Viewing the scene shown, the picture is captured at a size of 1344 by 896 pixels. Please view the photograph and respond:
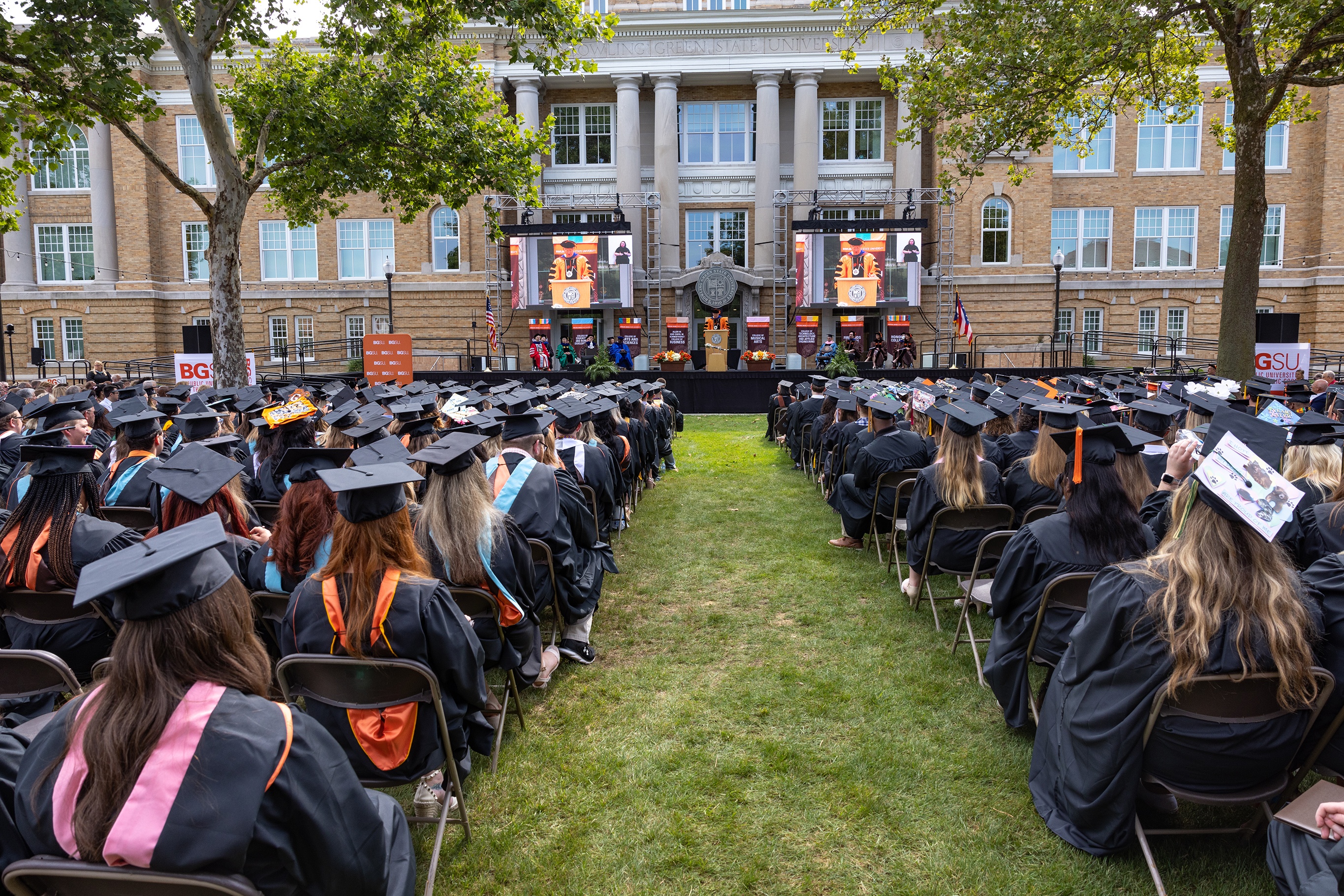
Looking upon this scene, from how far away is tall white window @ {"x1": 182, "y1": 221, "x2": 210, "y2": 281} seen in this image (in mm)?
31234

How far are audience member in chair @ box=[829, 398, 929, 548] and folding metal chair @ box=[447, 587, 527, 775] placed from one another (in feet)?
12.0

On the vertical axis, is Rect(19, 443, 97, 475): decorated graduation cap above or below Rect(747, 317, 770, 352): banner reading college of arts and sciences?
below

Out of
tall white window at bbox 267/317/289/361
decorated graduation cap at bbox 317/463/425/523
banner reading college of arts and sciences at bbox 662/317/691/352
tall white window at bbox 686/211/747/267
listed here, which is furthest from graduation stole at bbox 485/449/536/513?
tall white window at bbox 267/317/289/361

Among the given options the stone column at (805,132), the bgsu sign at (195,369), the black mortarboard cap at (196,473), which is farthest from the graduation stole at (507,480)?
the stone column at (805,132)

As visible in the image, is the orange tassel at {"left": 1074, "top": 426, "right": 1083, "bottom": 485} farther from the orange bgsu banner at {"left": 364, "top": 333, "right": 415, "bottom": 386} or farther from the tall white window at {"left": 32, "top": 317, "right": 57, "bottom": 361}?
the tall white window at {"left": 32, "top": 317, "right": 57, "bottom": 361}

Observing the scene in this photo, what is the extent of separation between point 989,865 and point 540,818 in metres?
1.79

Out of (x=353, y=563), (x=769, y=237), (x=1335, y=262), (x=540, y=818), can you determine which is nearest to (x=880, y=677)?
(x=540, y=818)

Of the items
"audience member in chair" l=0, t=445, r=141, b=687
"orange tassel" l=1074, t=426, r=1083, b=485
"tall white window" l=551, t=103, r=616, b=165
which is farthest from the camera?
"tall white window" l=551, t=103, r=616, b=165

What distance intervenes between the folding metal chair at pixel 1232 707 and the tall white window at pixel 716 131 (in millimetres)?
30807

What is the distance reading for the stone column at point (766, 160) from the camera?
29234mm

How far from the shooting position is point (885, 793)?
3.51 m

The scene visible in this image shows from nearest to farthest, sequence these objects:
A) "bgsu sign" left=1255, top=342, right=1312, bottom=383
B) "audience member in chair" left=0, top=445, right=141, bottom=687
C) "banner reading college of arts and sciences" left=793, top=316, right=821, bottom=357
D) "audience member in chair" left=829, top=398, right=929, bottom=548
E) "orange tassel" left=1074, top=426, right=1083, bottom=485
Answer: "audience member in chair" left=0, top=445, right=141, bottom=687, "orange tassel" left=1074, top=426, right=1083, bottom=485, "audience member in chair" left=829, top=398, right=929, bottom=548, "bgsu sign" left=1255, top=342, right=1312, bottom=383, "banner reading college of arts and sciences" left=793, top=316, right=821, bottom=357

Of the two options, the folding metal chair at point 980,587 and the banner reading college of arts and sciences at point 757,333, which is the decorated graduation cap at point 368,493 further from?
the banner reading college of arts and sciences at point 757,333

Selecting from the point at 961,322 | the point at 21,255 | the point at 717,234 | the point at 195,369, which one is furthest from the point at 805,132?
the point at 21,255
